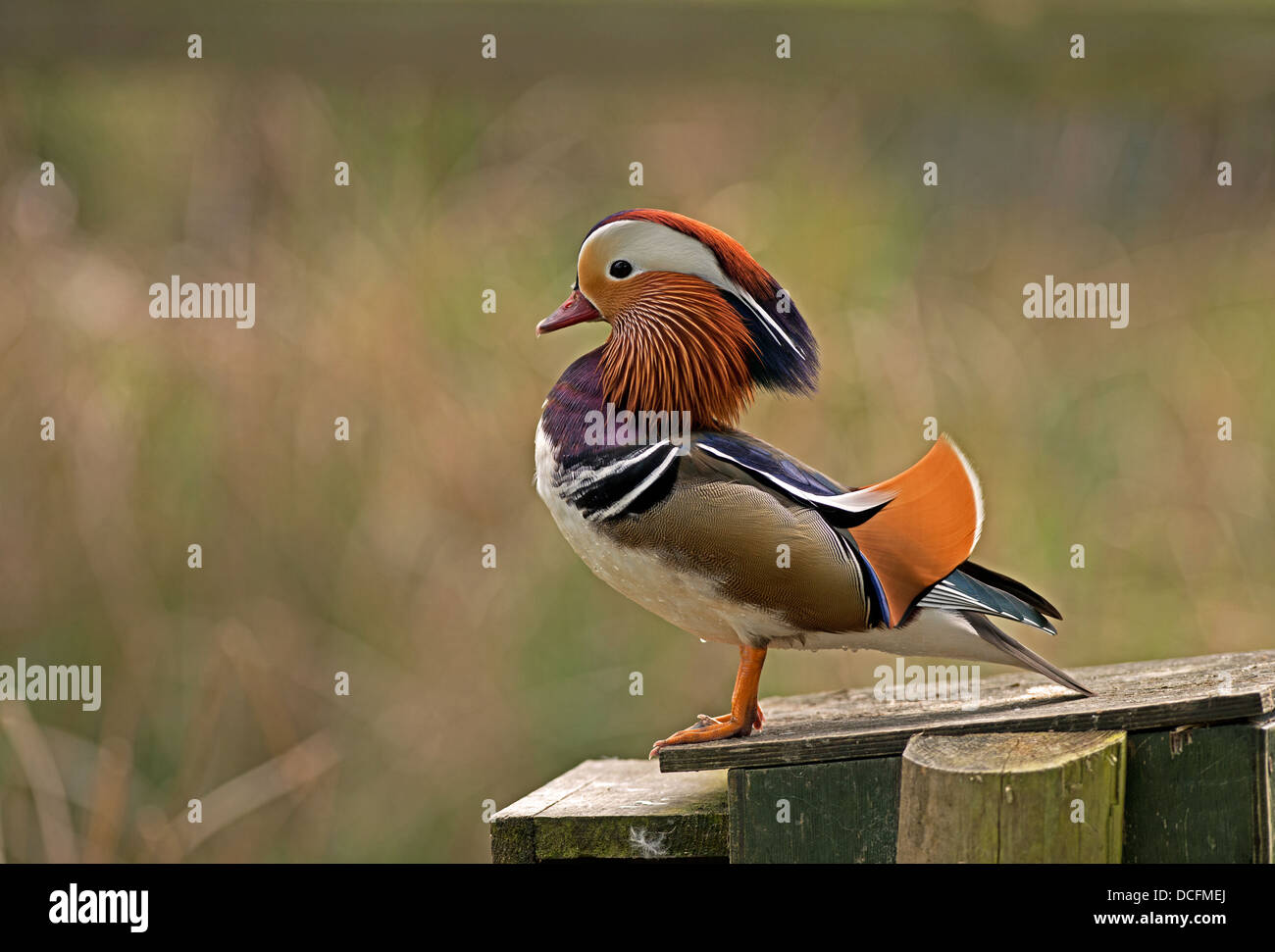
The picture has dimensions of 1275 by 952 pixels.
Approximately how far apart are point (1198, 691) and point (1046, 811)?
28cm

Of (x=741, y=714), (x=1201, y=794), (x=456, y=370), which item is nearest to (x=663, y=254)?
(x=741, y=714)

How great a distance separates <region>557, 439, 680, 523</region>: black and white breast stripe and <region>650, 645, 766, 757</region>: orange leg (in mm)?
240

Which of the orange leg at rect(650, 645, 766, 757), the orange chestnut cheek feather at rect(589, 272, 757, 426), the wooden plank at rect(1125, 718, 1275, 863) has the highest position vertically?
the orange chestnut cheek feather at rect(589, 272, 757, 426)

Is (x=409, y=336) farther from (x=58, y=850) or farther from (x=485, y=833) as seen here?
(x=58, y=850)

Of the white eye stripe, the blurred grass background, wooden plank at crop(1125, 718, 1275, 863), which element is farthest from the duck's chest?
the blurred grass background

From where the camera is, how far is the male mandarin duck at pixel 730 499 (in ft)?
4.73

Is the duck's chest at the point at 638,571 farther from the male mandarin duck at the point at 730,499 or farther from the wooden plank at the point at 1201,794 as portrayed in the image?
the wooden plank at the point at 1201,794

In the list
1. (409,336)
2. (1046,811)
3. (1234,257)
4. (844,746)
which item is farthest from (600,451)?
(1234,257)

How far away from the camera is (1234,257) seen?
334 cm

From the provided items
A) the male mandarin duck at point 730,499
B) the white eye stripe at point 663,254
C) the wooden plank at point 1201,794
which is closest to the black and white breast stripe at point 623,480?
the male mandarin duck at point 730,499

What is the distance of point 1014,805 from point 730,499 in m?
0.46

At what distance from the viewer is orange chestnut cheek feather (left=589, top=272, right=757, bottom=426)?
5.04 feet

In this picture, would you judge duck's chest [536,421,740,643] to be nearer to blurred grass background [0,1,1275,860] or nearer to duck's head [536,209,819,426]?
duck's head [536,209,819,426]

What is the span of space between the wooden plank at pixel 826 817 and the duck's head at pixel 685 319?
47 cm
